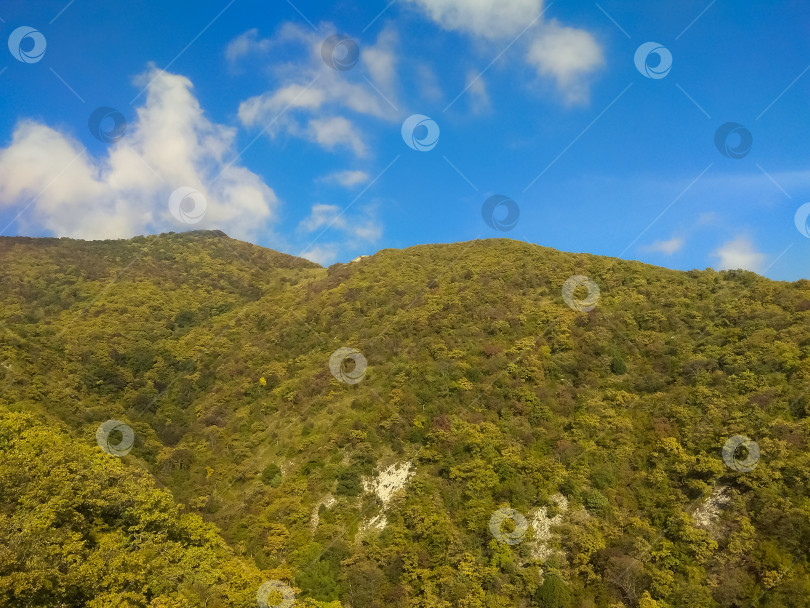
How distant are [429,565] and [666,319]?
31.2m

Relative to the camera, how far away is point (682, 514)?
2753 cm

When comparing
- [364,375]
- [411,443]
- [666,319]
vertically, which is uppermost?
[666,319]

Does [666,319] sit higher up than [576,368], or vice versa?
[666,319]

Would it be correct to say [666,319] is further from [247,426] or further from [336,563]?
[247,426]

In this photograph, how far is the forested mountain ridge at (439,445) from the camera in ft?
77.0

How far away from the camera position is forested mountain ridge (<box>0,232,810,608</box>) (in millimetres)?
23484

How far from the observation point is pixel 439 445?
3575 cm

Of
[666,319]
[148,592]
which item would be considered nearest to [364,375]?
[148,592]

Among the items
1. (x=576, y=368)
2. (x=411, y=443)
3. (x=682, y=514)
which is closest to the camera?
(x=682, y=514)

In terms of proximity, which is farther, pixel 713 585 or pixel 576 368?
pixel 576 368

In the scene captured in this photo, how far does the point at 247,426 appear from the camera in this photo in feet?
147

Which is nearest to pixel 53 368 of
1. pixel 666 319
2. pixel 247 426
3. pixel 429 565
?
pixel 247 426

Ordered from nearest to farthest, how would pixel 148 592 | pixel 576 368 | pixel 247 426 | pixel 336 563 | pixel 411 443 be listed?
pixel 148 592 < pixel 336 563 < pixel 411 443 < pixel 576 368 < pixel 247 426

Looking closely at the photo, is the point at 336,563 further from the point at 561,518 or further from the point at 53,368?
the point at 53,368
